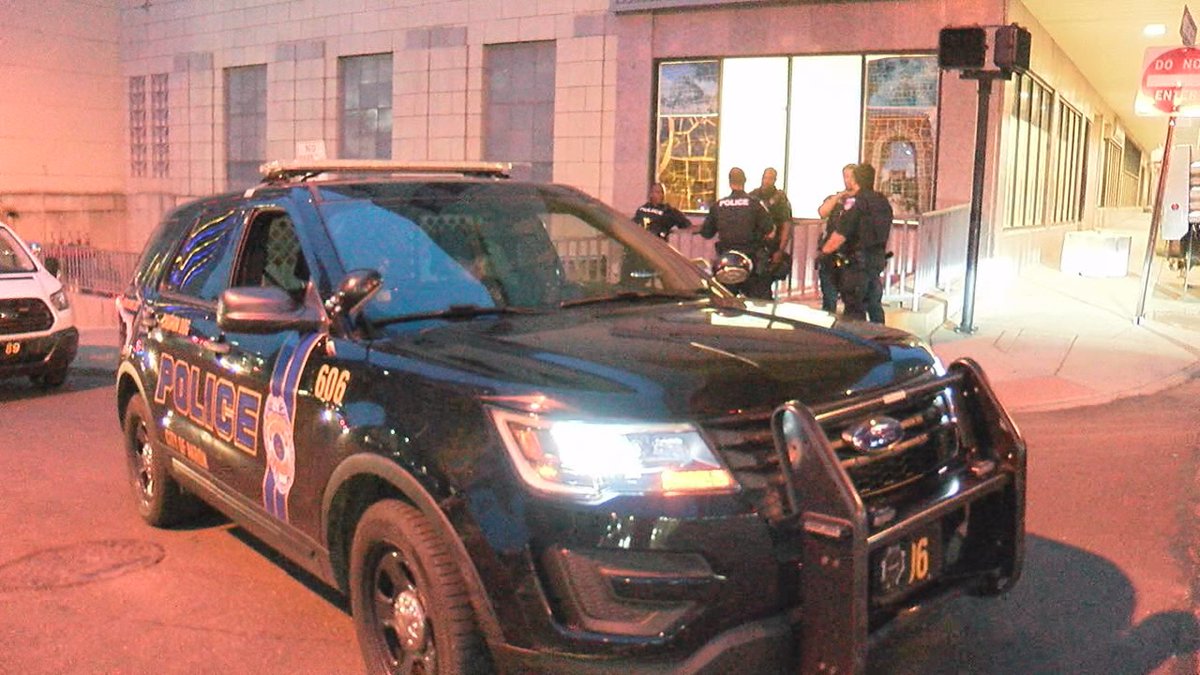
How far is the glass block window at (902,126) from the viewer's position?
16.0m

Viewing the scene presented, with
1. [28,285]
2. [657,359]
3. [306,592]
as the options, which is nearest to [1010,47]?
[306,592]

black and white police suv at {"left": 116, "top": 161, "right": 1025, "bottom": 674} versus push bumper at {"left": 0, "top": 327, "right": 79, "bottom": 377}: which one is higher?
black and white police suv at {"left": 116, "top": 161, "right": 1025, "bottom": 674}

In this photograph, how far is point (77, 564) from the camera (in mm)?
5590

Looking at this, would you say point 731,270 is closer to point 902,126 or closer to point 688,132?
point 902,126

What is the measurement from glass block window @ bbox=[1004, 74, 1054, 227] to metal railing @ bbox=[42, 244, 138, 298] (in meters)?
13.5

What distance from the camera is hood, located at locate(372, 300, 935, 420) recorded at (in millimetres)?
3318

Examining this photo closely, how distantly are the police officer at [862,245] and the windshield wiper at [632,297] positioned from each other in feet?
20.5

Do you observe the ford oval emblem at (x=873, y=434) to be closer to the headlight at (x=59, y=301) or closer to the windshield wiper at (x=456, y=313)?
the windshield wiper at (x=456, y=313)

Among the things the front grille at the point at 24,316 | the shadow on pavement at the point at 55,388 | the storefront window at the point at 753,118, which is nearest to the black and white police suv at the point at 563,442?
the front grille at the point at 24,316

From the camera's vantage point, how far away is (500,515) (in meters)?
3.27

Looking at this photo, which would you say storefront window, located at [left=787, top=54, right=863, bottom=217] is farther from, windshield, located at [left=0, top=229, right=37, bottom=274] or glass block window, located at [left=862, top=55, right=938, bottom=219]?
windshield, located at [left=0, top=229, right=37, bottom=274]

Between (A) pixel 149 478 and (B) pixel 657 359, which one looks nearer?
(B) pixel 657 359

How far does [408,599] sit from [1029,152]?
18.0 meters

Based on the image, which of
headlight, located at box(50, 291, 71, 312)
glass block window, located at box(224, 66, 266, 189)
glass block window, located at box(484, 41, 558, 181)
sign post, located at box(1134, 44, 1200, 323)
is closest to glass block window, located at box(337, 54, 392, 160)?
glass block window, located at box(484, 41, 558, 181)
